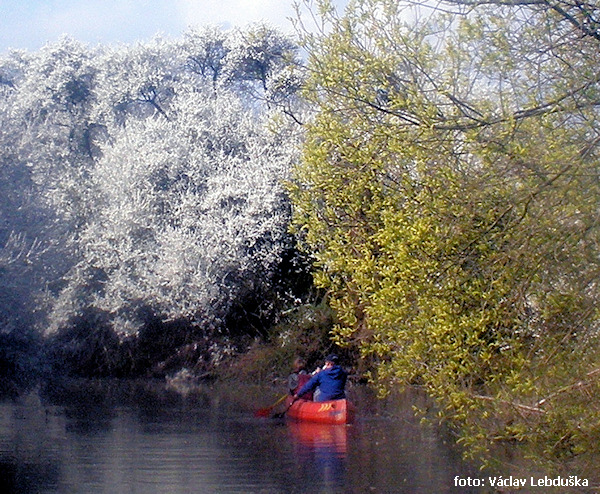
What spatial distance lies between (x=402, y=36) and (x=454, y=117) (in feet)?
4.77

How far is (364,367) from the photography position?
2834 cm

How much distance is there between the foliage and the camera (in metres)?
8.09

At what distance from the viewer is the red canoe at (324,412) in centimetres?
1977

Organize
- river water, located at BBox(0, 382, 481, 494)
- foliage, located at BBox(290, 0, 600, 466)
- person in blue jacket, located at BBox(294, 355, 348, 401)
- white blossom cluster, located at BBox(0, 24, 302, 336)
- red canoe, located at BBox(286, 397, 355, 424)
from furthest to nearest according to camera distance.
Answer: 1. white blossom cluster, located at BBox(0, 24, 302, 336)
2. person in blue jacket, located at BBox(294, 355, 348, 401)
3. red canoe, located at BBox(286, 397, 355, 424)
4. river water, located at BBox(0, 382, 481, 494)
5. foliage, located at BBox(290, 0, 600, 466)

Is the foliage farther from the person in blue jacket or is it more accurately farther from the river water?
the person in blue jacket

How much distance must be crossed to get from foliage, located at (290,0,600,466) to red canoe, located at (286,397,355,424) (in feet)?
30.3

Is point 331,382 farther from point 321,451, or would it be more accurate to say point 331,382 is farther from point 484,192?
point 484,192

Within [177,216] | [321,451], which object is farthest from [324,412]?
[177,216]

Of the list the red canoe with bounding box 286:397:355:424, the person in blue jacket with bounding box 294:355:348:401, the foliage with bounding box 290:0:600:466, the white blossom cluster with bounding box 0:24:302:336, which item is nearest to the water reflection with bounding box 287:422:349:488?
the red canoe with bounding box 286:397:355:424

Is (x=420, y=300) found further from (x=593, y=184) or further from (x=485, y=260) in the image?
(x=593, y=184)

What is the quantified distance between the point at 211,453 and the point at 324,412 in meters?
4.62

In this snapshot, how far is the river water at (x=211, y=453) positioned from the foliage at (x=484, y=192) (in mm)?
3317

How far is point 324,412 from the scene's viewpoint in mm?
19891

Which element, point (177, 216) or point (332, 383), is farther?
point (177, 216)
